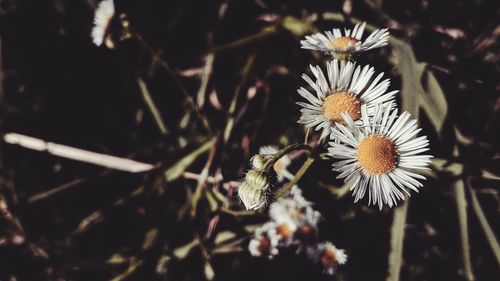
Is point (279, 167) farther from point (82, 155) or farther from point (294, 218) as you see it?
point (82, 155)

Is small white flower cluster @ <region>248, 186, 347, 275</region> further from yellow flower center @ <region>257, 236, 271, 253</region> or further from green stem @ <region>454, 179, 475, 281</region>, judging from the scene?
green stem @ <region>454, 179, 475, 281</region>

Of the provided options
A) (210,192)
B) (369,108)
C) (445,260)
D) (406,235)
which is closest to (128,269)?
(210,192)

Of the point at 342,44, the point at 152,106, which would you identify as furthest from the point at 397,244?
the point at 152,106

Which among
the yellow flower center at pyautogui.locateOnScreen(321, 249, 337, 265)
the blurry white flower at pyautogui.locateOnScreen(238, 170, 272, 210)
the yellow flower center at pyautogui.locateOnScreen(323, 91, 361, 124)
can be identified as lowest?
the yellow flower center at pyautogui.locateOnScreen(321, 249, 337, 265)

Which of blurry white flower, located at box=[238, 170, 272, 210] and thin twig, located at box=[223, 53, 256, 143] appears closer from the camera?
blurry white flower, located at box=[238, 170, 272, 210]

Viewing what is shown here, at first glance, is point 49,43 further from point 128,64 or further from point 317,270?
point 317,270

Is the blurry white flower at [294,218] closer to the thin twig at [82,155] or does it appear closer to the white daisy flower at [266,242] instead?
the white daisy flower at [266,242]

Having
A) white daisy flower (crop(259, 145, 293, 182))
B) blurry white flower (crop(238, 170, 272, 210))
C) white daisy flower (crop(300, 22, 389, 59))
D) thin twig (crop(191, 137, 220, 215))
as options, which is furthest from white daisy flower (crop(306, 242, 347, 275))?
white daisy flower (crop(300, 22, 389, 59))
